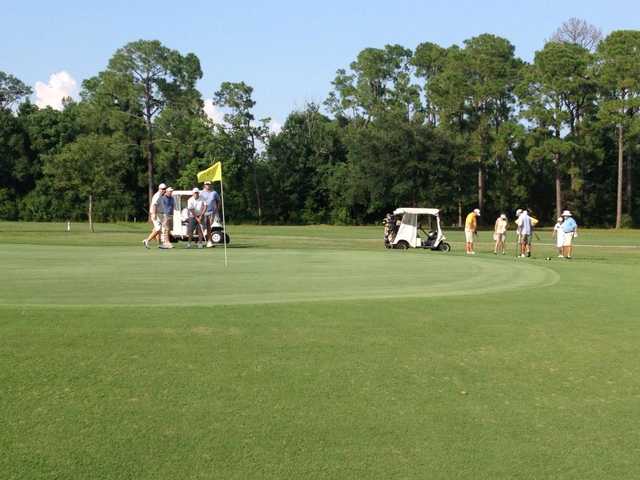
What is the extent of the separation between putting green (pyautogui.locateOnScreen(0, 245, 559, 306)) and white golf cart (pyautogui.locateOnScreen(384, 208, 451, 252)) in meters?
12.5

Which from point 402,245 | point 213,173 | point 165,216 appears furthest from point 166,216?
point 402,245

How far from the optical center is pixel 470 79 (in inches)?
3364

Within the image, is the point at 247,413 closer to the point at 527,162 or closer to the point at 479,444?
the point at 479,444

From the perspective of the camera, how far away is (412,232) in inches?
1276

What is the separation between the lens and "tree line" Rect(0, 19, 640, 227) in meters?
77.3

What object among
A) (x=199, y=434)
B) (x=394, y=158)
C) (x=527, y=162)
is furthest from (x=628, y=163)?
(x=199, y=434)

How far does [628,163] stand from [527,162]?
10.6 m

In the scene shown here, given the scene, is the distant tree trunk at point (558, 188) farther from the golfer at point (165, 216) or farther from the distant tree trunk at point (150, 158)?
the golfer at point (165, 216)

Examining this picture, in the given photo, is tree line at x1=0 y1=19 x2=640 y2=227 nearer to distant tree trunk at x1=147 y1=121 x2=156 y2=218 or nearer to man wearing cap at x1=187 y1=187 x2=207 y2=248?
distant tree trunk at x1=147 y1=121 x2=156 y2=218

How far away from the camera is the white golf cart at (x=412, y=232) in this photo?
105ft

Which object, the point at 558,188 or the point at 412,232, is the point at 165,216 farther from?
the point at 558,188

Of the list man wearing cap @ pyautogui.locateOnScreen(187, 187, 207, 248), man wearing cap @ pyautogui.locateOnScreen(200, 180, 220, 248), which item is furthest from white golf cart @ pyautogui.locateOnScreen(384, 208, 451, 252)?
man wearing cap @ pyautogui.locateOnScreen(187, 187, 207, 248)

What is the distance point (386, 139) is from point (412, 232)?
154 ft

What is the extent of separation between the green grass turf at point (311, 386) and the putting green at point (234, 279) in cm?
14
